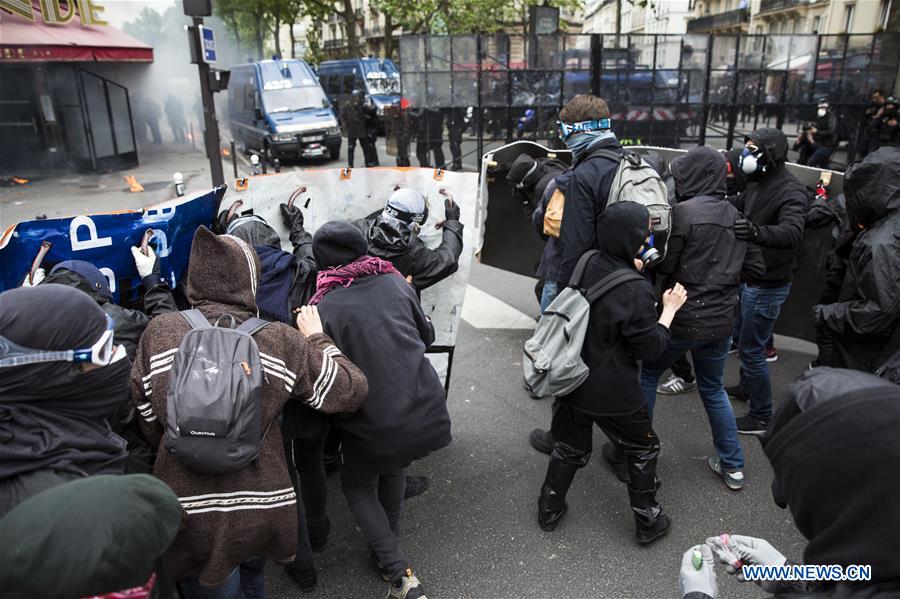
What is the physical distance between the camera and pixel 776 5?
131 feet

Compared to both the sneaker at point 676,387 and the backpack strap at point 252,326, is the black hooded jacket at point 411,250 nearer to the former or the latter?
the backpack strap at point 252,326

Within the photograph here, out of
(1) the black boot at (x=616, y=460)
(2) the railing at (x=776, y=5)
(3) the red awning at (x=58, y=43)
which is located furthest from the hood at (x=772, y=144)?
(2) the railing at (x=776, y=5)

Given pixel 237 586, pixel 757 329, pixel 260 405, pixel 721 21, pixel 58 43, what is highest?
pixel 721 21

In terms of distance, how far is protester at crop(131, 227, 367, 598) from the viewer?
6.89 feet

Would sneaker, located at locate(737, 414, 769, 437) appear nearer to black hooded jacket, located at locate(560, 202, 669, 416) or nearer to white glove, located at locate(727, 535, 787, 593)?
black hooded jacket, located at locate(560, 202, 669, 416)

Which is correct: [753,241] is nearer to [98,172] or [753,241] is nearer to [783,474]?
[783,474]

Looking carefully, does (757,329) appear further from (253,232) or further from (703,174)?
(253,232)

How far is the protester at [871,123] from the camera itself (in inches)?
463

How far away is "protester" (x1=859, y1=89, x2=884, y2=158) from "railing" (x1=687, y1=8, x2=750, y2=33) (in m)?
36.6

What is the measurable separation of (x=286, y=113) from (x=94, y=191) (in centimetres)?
526

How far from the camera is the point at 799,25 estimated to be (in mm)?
38406

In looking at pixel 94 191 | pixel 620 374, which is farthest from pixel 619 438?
pixel 94 191

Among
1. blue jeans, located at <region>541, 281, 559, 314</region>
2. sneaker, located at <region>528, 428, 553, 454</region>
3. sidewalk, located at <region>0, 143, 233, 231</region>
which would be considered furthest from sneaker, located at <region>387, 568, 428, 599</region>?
sidewalk, located at <region>0, 143, 233, 231</region>

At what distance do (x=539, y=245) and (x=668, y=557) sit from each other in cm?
345
